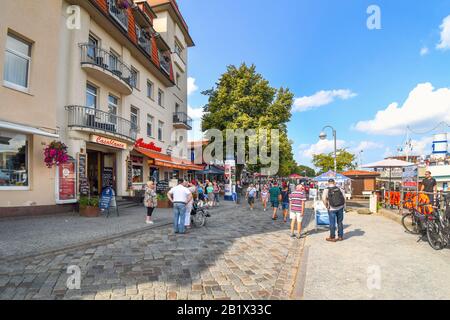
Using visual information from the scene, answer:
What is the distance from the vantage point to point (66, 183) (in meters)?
11.0

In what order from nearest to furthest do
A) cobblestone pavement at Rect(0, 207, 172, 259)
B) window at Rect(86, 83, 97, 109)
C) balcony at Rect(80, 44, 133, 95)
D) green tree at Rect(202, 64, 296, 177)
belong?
cobblestone pavement at Rect(0, 207, 172, 259)
balcony at Rect(80, 44, 133, 95)
window at Rect(86, 83, 97, 109)
green tree at Rect(202, 64, 296, 177)

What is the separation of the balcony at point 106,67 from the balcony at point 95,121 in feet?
6.17

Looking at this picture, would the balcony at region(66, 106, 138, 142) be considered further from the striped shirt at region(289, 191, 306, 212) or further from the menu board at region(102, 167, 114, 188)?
the striped shirt at region(289, 191, 306, 212)

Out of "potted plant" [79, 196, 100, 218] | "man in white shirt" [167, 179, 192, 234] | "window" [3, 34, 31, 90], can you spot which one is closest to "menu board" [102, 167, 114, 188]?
"potted plant" [79, 196, 100, 218]

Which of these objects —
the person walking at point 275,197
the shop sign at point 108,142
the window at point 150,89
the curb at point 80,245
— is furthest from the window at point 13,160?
the window at point 150,89

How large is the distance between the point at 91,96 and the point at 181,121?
10.6 meters

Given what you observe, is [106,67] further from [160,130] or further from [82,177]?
[160,130]

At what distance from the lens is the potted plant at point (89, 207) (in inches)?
401

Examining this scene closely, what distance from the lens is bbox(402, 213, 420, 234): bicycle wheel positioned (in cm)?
775

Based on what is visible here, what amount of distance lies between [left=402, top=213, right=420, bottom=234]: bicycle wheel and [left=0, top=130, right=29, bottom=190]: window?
1351 centimetres

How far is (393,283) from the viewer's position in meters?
4.07

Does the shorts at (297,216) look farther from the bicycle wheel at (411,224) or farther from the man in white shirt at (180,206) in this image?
the bicycle wheel at (411,224)

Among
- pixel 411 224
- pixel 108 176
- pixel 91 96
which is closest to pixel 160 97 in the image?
pixel 91 96

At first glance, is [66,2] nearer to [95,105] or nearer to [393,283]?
[95,105]
